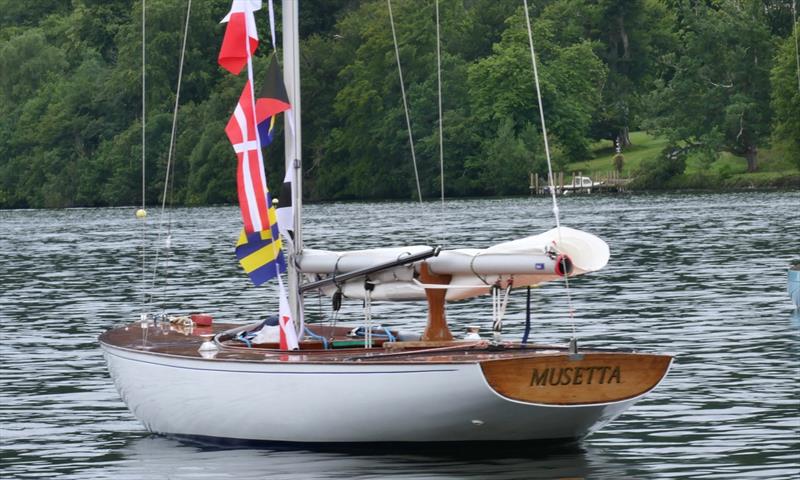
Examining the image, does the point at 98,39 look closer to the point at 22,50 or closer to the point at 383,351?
the point at 22,50

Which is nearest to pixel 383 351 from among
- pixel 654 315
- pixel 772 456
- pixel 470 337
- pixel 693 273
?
pixel 470 337

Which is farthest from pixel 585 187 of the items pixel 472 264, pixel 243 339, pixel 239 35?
pixel 472 264

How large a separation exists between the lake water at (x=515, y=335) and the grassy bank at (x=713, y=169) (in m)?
42.8

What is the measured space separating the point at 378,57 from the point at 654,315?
11545 centimetres

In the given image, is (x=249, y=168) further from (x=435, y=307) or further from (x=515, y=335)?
(x=515, y=335)

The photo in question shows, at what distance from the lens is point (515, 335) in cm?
3606

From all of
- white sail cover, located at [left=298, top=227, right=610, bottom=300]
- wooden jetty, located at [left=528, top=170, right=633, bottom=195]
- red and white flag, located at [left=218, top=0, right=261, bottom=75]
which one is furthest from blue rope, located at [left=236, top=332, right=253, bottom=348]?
wooden jetty, located at [left=528, top=170, right=633, bottom=195]

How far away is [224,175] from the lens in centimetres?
14838

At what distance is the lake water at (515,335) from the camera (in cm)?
2144

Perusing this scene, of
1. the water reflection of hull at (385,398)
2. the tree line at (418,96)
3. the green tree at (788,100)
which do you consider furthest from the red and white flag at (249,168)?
the tree line at (418,96)

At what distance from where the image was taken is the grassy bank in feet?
433

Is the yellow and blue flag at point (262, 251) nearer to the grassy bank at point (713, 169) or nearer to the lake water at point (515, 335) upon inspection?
the lake water at point (515, 335)

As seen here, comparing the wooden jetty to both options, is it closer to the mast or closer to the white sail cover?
the mast

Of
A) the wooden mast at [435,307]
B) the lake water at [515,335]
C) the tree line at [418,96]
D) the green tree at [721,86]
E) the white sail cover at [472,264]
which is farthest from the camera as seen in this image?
the tree line at [418,96]
